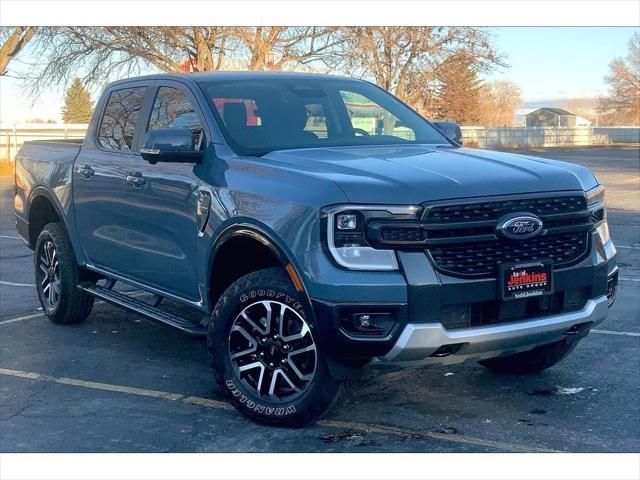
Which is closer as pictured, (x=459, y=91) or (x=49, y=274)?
(x=49, y=274)

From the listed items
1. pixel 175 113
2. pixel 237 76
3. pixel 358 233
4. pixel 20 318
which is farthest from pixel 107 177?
pixel 358 233

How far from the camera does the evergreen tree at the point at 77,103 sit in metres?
32.5

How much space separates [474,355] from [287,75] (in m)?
2.61

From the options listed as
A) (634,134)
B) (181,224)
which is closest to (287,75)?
(181,224)

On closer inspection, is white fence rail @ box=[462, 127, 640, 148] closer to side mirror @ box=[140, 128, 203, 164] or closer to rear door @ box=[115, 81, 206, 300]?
rear door @ box=[115, 81, 206, 300]

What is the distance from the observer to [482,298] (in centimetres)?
441

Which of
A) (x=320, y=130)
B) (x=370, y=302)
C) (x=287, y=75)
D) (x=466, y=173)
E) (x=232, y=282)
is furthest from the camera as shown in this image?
(x=287, y=75)

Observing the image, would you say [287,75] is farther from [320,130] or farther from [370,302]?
[370,302]

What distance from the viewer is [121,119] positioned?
671 cm

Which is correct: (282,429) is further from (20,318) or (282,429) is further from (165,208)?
(20,318)

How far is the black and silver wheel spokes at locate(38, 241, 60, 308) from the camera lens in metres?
7.40

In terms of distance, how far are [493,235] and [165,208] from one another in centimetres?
221

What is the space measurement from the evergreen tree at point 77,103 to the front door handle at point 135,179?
2533 cm

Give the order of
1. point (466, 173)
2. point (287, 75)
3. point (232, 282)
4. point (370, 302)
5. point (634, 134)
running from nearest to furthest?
point (370, 302) → point (466, 173) → point (232, 282) → point (287, 75) → point (634, 134)
